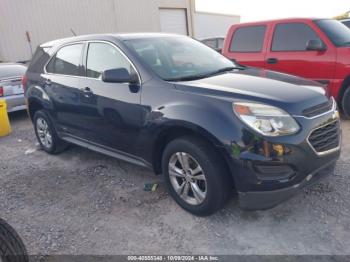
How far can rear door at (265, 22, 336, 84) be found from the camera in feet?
17.8

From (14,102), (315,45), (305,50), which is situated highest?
(315,45)

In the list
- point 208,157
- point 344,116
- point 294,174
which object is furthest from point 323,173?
point 344,116

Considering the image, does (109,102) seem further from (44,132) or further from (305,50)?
(305,50)

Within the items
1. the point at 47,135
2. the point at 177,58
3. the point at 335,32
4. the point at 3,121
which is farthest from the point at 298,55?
the point at 3,121

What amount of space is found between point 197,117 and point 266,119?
57cm

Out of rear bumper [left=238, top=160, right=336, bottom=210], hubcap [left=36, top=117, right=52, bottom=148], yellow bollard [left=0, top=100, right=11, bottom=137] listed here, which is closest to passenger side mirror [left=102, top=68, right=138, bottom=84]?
rear bumper [left=238, top=160, right=336, bottom=210]

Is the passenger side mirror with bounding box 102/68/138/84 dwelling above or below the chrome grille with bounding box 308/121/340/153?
above

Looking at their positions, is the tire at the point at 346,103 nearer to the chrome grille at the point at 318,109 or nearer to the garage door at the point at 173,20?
the chrome grille at the point at 318,109

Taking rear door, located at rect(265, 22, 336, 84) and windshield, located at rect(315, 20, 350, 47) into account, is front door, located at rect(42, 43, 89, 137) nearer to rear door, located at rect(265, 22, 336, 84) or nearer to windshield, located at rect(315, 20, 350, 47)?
rear door, located at rect(265, 22, 336, 84)

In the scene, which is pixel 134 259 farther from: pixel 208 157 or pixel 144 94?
pixel 144 94

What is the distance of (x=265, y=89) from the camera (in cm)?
298

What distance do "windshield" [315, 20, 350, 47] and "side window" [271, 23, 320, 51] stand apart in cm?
19

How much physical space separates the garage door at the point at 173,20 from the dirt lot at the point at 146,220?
1699cm

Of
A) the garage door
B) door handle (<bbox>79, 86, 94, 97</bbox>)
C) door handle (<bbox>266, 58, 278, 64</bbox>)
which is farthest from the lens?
the garage door
